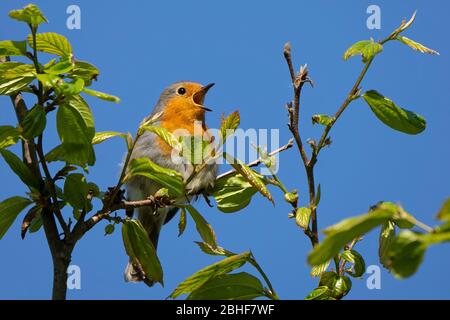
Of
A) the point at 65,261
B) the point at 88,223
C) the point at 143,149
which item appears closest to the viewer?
the point at 65,261

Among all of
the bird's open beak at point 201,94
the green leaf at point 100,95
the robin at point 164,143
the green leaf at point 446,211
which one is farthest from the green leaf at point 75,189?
the bird's open beak at point 201,94

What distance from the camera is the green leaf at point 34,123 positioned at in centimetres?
248

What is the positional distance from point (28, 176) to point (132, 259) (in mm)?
638

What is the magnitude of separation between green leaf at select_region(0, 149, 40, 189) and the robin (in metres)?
2.71

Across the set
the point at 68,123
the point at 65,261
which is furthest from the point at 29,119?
the point at 65,261

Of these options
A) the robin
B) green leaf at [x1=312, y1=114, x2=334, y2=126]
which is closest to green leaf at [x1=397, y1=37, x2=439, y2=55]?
green leaf at [x1=312, y1=114, x2=334, y2=126]

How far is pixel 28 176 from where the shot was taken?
269 centimetres

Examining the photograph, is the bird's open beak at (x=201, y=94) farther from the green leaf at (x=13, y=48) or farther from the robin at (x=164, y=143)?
the green leaf at (x=13, y=48)

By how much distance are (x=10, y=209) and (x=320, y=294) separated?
1.37m

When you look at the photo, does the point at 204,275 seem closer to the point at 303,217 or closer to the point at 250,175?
the point at 303,217

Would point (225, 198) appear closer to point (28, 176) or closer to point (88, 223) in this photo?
point (88, 223)

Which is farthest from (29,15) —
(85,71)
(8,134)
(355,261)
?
(355,261)

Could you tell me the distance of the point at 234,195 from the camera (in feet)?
10.0

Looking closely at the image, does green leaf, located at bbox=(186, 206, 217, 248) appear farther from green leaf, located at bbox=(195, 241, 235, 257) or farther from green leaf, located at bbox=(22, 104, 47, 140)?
green leaf, located at bbox=(22, 104, 47, 140)
